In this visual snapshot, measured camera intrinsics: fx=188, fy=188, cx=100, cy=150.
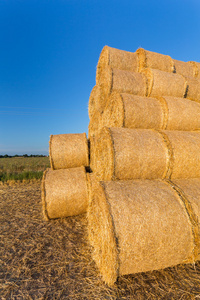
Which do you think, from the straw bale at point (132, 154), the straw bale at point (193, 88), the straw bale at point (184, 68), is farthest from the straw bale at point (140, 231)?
the straw bale at point (184, 68)

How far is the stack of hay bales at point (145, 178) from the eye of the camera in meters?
2.45

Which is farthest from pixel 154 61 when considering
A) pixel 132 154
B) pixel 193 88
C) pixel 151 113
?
pixel 132 154

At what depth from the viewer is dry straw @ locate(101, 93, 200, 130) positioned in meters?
3.87

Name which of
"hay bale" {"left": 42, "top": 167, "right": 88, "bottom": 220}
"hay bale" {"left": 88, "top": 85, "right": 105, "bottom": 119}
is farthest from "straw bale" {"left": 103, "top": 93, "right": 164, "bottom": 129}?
"hay bale" {"left": 42, "top": 167, "right": 88, "bottom": 220}

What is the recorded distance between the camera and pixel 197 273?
2.74 meters

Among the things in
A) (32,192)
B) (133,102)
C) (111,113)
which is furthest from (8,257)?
(32,192)

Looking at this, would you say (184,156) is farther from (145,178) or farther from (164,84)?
(164,84)

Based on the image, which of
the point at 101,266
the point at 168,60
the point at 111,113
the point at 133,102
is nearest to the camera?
the point at 101,266

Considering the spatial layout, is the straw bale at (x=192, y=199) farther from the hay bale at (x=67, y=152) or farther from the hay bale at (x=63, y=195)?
the hay bale at (x=67, y=152)

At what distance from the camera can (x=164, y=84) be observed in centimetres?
470

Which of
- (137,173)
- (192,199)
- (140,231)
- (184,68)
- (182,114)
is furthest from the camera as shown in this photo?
(184,68)

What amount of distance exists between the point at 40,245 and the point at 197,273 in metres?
2.63

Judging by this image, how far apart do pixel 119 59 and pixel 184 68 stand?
2.08 metres

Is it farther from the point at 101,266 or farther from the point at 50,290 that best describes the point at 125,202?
the point at 50,290
